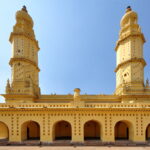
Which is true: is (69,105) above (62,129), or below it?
above

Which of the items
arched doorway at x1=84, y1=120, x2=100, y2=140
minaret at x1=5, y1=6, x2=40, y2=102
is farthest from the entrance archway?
minaret at x1=5, y1=6, x2=40, y2=102

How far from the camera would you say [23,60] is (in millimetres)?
20312

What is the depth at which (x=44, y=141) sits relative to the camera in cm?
1425

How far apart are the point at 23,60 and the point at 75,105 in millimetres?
12127

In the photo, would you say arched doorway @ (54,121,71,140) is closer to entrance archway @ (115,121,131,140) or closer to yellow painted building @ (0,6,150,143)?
yellow painted building @ (0,6,150,143)

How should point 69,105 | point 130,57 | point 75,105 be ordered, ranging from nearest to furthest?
point 75,105, point 69,105, point 130,57

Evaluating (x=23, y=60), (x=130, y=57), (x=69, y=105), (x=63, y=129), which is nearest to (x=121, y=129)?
(x=63, y=129)

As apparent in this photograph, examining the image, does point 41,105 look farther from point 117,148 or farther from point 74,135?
point 117,148

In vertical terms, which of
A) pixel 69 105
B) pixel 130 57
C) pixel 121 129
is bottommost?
pixel 121 129

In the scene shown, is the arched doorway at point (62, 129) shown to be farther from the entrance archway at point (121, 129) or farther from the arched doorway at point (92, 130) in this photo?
the entrance archway at point (121, 129)

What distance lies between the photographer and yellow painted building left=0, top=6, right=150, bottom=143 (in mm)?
14383

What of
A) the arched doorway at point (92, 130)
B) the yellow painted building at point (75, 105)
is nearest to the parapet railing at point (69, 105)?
the yellow painted building at point (75, 105)

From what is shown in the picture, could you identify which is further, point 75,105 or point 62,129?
point 62,129

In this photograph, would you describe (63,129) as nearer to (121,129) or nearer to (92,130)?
(92,130)
